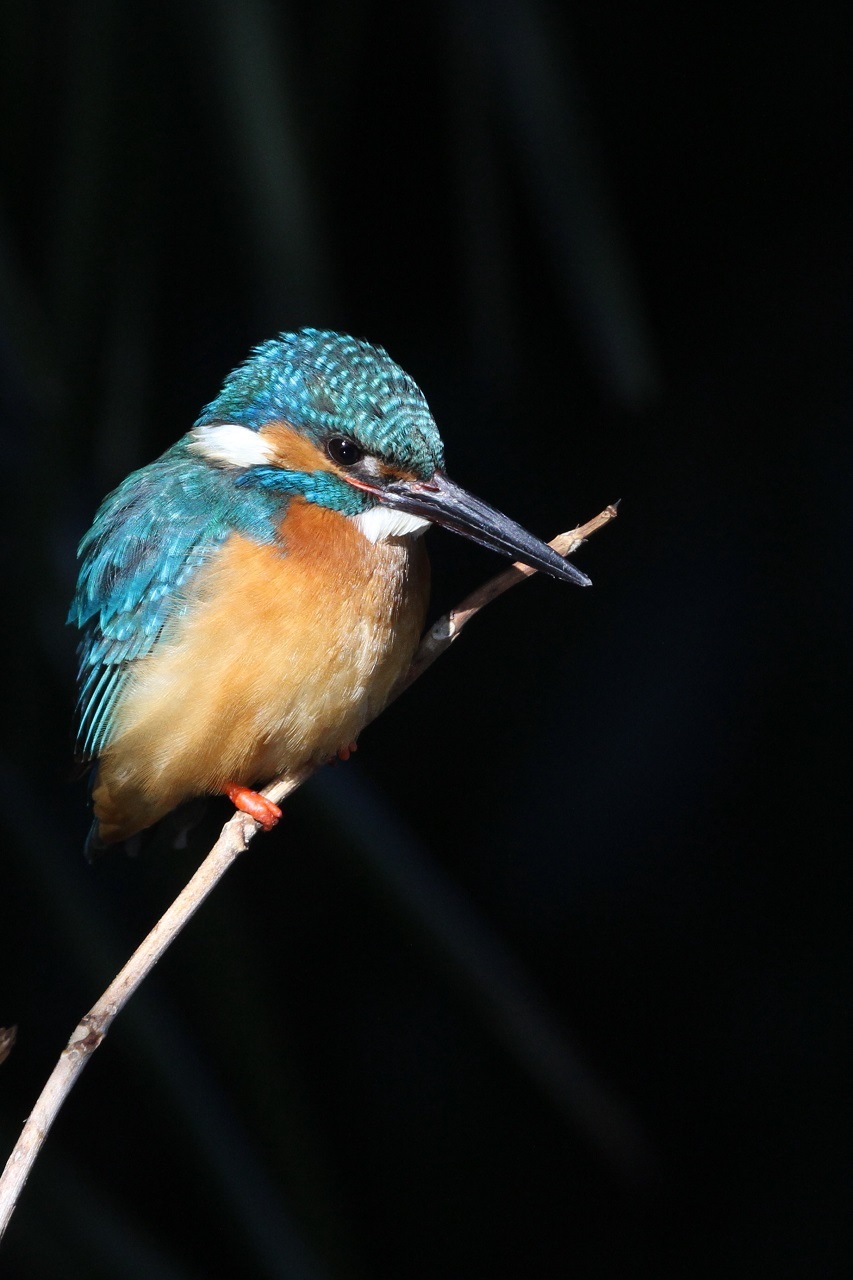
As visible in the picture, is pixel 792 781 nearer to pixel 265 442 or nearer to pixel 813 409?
pixel 813 409

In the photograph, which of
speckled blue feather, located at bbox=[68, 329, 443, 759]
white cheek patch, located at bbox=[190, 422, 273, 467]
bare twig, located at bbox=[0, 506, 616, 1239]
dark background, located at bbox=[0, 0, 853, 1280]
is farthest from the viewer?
dark background, located at bbox=[0, 0, 853, 1280]

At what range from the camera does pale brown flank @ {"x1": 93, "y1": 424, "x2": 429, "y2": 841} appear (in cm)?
167

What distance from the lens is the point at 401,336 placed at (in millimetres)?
2838

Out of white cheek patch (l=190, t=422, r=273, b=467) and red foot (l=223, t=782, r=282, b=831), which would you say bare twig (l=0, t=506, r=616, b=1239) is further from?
white cheek patch (l=190, t=422, r=273, b=467)

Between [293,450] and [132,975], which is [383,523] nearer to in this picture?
[293,450]

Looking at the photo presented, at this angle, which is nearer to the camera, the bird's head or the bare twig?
the bare twig

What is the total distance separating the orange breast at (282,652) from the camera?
5.48 feet

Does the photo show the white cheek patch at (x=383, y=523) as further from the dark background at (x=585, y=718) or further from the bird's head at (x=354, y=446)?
the dark background at (x=585, y=718)

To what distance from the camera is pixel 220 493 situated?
1795 mm

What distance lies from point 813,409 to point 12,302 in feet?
5.77

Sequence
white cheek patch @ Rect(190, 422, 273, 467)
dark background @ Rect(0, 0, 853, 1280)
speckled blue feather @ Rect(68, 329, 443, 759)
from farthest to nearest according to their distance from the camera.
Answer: dark background @ Rect(0, 0, 853, 1280) → white cheek patch @ Rect(190, 422, 273, 467) → speckled blue feather @ Rect(68, 329, 443, 759)

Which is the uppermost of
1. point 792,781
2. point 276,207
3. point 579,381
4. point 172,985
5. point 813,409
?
point 276,207

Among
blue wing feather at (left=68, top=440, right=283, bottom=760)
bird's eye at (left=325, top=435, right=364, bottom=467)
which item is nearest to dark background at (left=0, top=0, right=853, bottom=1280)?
blue wing feather at (left=68, top=440, right=283, bottom=760)

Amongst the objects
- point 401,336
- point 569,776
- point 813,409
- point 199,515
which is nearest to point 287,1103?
point 199,515
